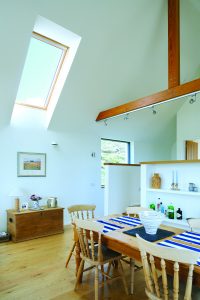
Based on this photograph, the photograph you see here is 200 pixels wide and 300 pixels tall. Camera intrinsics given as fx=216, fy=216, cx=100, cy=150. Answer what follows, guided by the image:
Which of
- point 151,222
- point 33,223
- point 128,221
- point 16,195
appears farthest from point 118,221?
point 16,195

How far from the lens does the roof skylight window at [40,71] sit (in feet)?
13.1

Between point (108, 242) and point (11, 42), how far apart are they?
329 centimetres

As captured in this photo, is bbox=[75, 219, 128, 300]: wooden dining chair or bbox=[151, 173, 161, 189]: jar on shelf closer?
bbox=[75, 219, 128, 300]: wooden dining chair

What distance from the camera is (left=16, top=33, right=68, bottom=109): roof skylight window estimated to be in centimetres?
401

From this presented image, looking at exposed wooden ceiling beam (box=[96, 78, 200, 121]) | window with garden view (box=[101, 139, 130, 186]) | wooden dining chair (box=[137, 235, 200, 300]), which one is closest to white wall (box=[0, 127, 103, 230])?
window with garden view (box=[101, 139, 130, 186])

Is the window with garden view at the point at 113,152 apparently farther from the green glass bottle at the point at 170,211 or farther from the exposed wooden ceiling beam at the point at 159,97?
the green glass bottle at the point at 170,211

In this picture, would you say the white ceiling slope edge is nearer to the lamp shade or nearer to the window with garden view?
the window with garden view

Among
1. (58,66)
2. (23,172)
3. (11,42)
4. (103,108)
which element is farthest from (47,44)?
(23,172)

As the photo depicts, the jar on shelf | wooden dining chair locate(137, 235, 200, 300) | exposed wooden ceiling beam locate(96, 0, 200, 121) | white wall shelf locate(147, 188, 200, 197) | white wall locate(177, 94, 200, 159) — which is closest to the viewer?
wooden dining chair locate(137, 235, 200, 300)

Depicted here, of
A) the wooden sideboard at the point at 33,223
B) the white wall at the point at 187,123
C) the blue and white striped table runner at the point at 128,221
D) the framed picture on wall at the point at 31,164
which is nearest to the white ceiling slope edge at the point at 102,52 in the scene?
the framed picture on wall at the point at 31,164

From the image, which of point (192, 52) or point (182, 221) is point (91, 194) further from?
point (192, 52)

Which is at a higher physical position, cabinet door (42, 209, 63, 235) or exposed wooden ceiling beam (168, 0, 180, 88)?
exposed wooden ceiling beam (168, 0, 180, 88)

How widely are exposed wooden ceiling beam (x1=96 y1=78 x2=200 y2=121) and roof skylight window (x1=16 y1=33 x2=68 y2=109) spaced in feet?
4.84

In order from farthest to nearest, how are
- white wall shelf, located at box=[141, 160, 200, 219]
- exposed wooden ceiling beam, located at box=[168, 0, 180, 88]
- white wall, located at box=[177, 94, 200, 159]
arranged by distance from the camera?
white wall, located at box=[177, 94, 200, 159]
exposed wooden ceiling beam, located at box=[168, 0, 180, 88]
white wall shelf, located at box=[141, 160, 200, 219]
